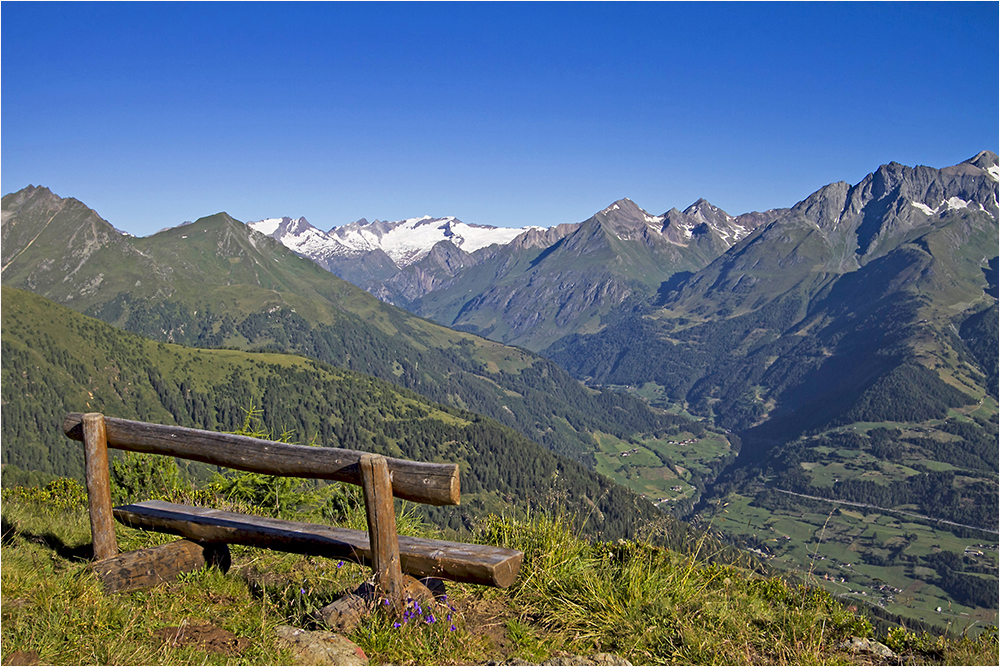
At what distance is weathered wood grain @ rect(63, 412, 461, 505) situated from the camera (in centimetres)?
737

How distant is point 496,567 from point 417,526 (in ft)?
13.1

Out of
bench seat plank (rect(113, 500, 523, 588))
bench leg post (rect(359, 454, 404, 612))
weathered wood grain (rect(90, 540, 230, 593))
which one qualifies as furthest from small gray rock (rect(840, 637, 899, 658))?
weathered wood grain (rect(90, 540, 230, 593))

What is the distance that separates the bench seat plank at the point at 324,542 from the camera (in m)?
7.53

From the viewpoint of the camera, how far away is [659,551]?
1035cm

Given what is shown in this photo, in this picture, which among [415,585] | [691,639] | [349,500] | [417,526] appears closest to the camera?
[691,639]

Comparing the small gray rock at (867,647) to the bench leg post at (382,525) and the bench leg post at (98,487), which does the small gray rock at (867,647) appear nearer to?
the bench leg post at (382,525)

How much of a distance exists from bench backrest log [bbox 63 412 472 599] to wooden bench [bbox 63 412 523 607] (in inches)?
0.5

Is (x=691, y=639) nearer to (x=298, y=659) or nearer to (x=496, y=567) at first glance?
(x=496, y=567)

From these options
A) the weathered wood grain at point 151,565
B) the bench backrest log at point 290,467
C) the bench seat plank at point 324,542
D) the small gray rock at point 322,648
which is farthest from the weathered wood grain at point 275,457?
the small gray rock at point 322,648

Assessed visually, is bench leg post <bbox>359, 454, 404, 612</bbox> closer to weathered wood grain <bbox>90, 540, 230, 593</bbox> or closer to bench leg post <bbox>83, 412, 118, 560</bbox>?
weathered wood grain <bbox>90, 540, 230, 593</bbox>

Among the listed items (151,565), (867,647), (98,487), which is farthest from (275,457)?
(867,647)

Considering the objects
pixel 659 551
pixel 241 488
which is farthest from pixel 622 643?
pixel 241 488

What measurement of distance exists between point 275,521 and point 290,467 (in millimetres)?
1564

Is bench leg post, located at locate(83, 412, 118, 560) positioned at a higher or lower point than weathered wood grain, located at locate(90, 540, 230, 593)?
higher
